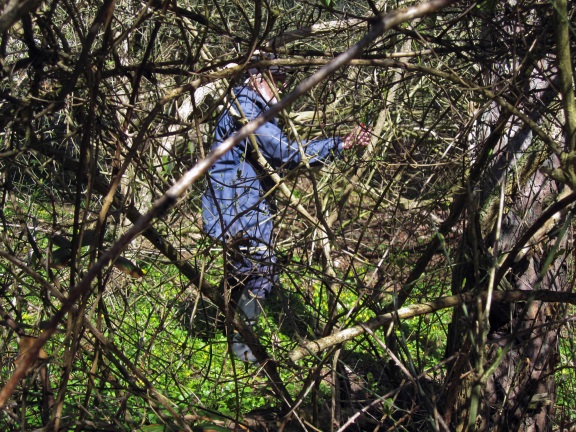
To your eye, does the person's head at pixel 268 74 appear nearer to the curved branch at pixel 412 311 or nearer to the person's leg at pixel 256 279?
the person's leg at pixel 256 279

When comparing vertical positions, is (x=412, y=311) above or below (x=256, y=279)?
below

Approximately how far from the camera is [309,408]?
10.0ft

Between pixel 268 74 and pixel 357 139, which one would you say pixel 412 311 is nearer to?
pixel 268 74

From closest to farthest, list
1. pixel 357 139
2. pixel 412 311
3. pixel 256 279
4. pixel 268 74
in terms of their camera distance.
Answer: pixel 412 311 → pixel 268 74 → pixel 256 279 → pixel 357 139

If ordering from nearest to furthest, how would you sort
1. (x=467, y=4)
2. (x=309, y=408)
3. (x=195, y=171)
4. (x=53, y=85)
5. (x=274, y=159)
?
1. (x=195, y=171)
2. (x=53, y=85)
3. (x=467, y=4)
4. (x=309, y=408)
5. (x=274, y=159)

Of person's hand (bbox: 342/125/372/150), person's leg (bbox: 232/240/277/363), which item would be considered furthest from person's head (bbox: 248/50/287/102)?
person's leg (bbox: 232/240/277/363)

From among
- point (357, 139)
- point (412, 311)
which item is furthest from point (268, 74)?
point (357, 139)

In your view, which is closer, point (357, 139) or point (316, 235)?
point (316, 235)

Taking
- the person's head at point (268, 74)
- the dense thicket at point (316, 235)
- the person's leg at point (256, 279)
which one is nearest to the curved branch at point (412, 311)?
the dense thicket at point (316, 235)

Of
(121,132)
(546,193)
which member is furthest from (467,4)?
(121,132)

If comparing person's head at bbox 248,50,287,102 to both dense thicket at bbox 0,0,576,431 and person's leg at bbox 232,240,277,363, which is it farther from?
person's leg at bbox 232,240,277,363

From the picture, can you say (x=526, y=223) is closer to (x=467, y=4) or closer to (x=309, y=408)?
(x=467, y=4)

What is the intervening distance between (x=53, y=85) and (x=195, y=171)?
5.74 feet

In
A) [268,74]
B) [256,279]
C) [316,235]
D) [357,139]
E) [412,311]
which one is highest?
[357,139]
